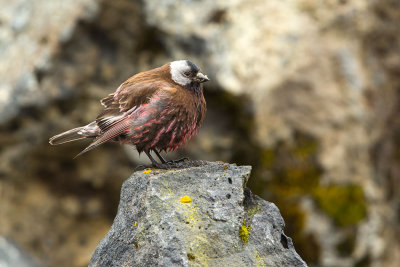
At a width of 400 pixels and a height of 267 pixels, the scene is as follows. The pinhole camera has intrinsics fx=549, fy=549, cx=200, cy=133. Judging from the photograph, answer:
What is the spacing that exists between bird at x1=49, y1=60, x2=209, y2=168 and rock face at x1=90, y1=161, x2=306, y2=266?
894 millimetres

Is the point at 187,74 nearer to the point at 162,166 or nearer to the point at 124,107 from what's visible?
the point at 124,107

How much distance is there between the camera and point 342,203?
10297mm

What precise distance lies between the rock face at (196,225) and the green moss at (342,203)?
18.3 ft

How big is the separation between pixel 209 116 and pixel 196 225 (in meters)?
5.80

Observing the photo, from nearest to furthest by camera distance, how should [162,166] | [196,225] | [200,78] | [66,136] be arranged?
[196,225] → [162,166] → [200,78] → [66,136]

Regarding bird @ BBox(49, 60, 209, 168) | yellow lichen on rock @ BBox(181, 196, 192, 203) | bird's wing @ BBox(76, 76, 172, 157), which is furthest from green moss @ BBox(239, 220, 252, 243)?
bird's wing @ BBox(76, 76, 172, 157)

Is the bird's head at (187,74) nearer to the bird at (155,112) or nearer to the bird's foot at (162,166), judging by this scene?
the bird at (155,112)

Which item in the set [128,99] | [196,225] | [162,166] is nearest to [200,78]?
[128,99]

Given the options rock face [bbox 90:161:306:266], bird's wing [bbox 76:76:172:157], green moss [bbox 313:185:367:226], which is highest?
green moss [bbox 313:185:367:226]

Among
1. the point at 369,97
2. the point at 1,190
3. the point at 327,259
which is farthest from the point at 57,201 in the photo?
the point at 369,97

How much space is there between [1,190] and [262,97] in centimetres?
517

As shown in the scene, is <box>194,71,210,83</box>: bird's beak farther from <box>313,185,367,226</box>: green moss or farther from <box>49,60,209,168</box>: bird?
<box>313,185,367,226</box>: green moss

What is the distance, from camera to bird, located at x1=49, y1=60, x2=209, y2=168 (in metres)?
5.80

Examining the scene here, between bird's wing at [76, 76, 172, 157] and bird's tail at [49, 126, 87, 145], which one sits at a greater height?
bird's wing at [76, 76, 172, 157]
